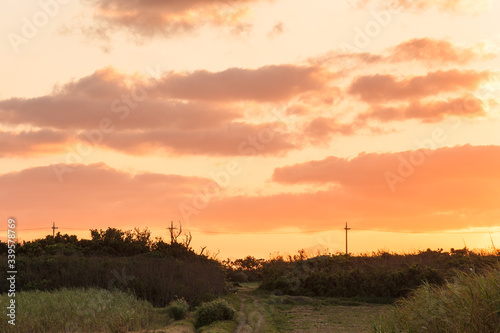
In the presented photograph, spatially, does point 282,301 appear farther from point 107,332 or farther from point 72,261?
point 107,332

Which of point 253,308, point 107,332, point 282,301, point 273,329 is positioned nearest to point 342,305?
point 282,301

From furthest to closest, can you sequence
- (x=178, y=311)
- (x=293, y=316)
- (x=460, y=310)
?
(x=293, y=316), (x=178, y=311), (x=460, y=310)

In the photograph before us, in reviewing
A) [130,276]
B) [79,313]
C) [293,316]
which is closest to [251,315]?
[293,316]

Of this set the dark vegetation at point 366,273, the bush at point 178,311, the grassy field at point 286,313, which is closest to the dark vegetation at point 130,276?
the grassy field at point 286,313

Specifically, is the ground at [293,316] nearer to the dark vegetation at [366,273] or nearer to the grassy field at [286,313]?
the grassy field at [286,313]

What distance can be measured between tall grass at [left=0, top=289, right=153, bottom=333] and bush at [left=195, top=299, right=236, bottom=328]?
2006 millimetres

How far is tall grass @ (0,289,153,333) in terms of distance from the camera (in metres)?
18.8

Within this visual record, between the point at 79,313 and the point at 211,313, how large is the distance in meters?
5.36

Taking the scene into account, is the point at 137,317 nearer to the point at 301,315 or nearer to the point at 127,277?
the point at 127,277

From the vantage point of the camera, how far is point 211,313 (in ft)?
74.2

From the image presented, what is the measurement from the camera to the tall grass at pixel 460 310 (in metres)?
12.2

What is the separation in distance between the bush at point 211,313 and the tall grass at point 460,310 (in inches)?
332

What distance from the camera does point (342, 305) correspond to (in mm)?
33875

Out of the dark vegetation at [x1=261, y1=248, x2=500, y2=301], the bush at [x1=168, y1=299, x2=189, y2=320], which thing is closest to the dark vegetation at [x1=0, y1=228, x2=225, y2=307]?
the bush at [x1=168, y1=299, x2=189, y2=320]
